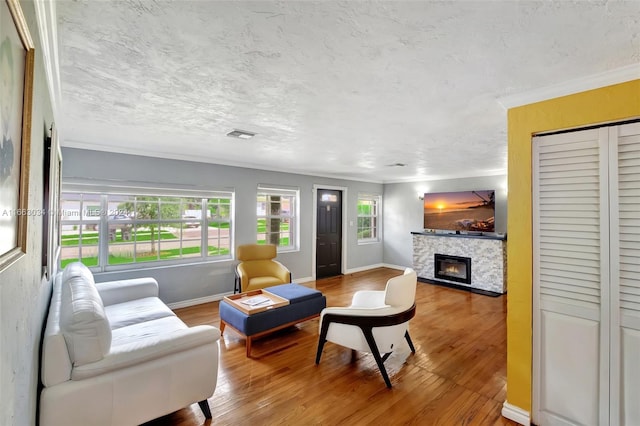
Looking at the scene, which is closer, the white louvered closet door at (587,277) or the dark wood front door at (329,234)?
the white louvered closet door at (587,277)

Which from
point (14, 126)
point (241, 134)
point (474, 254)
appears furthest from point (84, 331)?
point (474, 254)

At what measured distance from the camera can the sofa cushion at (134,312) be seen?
8.63ft

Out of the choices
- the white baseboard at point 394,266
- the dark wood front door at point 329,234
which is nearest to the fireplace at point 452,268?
the white baseboard at point 394,266

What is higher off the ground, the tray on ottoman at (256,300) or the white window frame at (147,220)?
the white window frame at (147,220)

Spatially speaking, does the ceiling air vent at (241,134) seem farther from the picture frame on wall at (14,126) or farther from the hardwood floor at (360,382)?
the hardwood floor at (360,382)

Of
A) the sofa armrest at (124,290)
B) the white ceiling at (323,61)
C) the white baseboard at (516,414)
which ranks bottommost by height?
the white baseboard at (516,414)

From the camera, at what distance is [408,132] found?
9.57ft

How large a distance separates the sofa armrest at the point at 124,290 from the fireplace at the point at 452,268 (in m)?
5.16

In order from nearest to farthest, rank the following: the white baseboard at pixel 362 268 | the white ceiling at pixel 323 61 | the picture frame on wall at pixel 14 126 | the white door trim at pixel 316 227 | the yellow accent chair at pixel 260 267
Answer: the picture frame on wall at pixel 14 126 < the white ceiling at pixel 323 61 < the yellow accent chair at pixel 260 267 < the white door trim at pixel 316 227 < the white baseboard at pixel 362 268

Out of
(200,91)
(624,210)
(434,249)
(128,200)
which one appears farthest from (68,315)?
(434,249)

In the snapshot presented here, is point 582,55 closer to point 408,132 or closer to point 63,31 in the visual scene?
point 408,132

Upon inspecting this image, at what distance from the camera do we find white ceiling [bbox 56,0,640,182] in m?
1.20

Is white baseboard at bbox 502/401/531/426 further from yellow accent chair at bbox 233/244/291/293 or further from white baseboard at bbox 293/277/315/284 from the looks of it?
white baseboard at bbox 293/277/315/284

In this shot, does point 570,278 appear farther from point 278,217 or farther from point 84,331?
point 278,217
